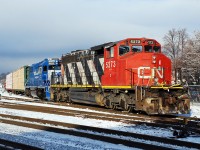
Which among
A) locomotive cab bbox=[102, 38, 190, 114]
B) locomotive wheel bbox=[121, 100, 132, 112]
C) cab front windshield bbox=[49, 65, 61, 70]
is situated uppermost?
cab front windshield bbox=[49, 65, 61, 70]

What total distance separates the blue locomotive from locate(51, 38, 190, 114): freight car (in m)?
8.75

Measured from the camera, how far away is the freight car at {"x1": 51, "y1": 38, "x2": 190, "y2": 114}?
1494cm

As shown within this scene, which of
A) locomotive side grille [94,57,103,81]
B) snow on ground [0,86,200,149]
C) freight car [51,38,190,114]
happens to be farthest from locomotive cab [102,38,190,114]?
snow on ground [0,86,200,149]

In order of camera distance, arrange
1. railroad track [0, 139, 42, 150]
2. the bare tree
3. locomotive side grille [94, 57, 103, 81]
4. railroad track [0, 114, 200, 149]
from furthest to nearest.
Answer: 1. the bare tree
2. locomotive side grille [94, 57, 103, 81]
3. railroad track [0, 114, 200, 149]
4. railroad track [0, 139, 42, 150]

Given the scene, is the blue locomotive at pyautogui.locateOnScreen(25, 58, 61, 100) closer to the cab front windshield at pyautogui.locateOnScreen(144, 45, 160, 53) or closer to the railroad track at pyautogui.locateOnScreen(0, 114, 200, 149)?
the cab front windshield at pyautogui.locateOnScreen(144, 45, 160, 53)

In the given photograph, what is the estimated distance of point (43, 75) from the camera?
101 feet

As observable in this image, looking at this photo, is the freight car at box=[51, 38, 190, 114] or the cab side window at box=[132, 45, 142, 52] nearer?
the freight car at box=[51, 38, 190, 114]

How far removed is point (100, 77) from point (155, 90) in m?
4.83

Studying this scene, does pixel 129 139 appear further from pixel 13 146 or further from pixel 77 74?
pixel 77 74

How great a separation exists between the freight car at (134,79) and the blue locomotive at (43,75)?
875cm

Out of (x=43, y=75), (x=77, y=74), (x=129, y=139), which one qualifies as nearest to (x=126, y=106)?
(x=77, y=74)

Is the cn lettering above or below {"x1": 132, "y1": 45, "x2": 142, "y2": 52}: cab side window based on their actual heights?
below

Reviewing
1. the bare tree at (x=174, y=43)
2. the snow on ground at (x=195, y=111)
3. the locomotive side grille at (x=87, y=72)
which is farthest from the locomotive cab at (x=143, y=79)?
the bare tree at (x=174, y=43)

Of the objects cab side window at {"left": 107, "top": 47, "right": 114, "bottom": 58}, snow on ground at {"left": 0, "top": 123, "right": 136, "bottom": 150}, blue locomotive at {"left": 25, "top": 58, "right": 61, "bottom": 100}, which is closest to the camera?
snow on ground at {"left": 0, "top": 123, "right": 136, "bottom": 150}
